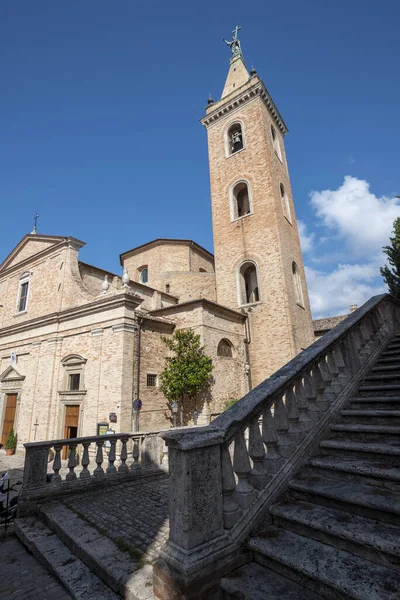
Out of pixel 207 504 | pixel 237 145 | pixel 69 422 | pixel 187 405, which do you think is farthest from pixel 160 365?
pixel 237 145

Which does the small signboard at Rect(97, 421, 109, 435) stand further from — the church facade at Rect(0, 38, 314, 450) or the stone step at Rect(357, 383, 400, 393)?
the stone step at Rect(357, 383, 400, 393)

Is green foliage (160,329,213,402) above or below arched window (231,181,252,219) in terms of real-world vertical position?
below

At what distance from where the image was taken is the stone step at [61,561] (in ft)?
9.53

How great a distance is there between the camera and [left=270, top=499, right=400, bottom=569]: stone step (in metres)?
2.06

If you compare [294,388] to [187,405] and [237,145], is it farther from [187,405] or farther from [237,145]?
[237,145]

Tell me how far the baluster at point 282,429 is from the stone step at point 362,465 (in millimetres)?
314

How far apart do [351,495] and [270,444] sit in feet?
2.56

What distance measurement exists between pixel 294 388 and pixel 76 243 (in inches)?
616

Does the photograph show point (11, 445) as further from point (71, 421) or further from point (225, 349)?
point (225, 349)

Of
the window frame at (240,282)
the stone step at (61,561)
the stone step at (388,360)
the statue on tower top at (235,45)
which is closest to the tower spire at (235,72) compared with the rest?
the statue on tower top at (235,45)

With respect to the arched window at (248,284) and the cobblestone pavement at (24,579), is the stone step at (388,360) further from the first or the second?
the arched window at (248,284)

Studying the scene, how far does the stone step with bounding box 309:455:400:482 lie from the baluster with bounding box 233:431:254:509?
0.91 meters

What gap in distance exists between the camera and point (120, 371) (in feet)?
38.9

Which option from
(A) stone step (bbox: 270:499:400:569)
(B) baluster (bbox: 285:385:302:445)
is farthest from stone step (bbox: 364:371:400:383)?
(A) stone step (bbox: 270:499:400:569)
